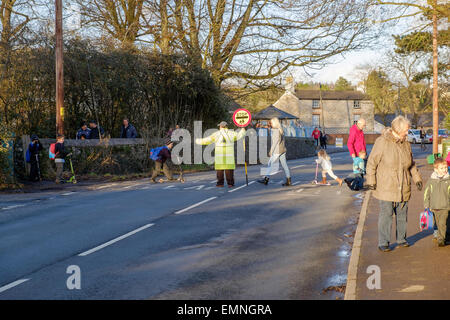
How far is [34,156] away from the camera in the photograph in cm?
1845

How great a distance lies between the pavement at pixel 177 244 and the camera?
6.25m

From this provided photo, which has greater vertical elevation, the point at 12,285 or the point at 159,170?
the point at 159,170

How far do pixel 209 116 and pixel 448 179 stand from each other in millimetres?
20633

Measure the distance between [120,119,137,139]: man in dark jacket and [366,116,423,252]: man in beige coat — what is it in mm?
15275

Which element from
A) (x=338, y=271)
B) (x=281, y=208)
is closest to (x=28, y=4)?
(x=281, y=208)

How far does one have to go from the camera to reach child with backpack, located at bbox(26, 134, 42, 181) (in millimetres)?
18344

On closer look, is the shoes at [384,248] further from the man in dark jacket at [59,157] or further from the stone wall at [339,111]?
the stone wall at [339,111]

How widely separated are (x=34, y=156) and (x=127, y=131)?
14.7 feet

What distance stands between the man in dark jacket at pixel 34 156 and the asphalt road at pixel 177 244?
3.70 m

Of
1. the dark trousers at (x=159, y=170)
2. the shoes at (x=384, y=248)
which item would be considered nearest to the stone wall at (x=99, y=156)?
the dark trousers at (x=159, y=170)

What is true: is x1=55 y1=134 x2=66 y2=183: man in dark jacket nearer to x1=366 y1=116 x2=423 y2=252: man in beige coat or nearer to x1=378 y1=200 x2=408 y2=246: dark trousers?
x1=366 y1=116 x2=423 y2=252: man in beige coat

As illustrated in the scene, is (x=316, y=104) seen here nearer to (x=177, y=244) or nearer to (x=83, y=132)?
(x=83, y=132)

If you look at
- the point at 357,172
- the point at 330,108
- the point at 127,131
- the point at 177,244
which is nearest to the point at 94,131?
the point at 127,131

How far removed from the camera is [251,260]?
24.7 ft
